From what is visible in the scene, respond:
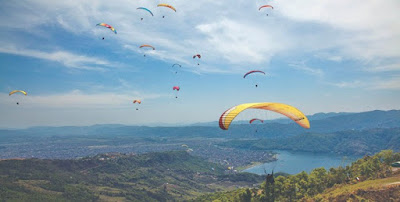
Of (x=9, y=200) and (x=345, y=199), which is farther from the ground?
(x=345, y=199)

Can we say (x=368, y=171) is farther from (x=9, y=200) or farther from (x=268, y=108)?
(x=9, y=200)

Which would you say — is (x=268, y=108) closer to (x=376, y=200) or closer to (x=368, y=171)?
(x=376, y=200)

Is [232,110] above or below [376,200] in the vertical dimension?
above

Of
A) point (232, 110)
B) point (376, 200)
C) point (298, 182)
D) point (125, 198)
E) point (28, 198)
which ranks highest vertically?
point (232, 110)

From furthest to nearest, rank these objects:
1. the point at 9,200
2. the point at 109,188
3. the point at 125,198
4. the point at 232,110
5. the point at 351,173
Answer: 1. the point at 109,188
2. the point at 125,198
3. the point at 9,200
4. the point at 351,173
5. the point at 232,110

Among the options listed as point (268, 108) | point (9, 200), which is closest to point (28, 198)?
point (9, 200)

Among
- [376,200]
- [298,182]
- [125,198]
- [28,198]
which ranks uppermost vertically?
[376,200]

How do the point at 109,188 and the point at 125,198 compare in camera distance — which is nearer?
the point at 125,198

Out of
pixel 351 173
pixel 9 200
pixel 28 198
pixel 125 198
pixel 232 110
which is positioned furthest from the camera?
pixel 125 198

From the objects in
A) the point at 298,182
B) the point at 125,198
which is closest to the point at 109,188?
the point at 125,198
